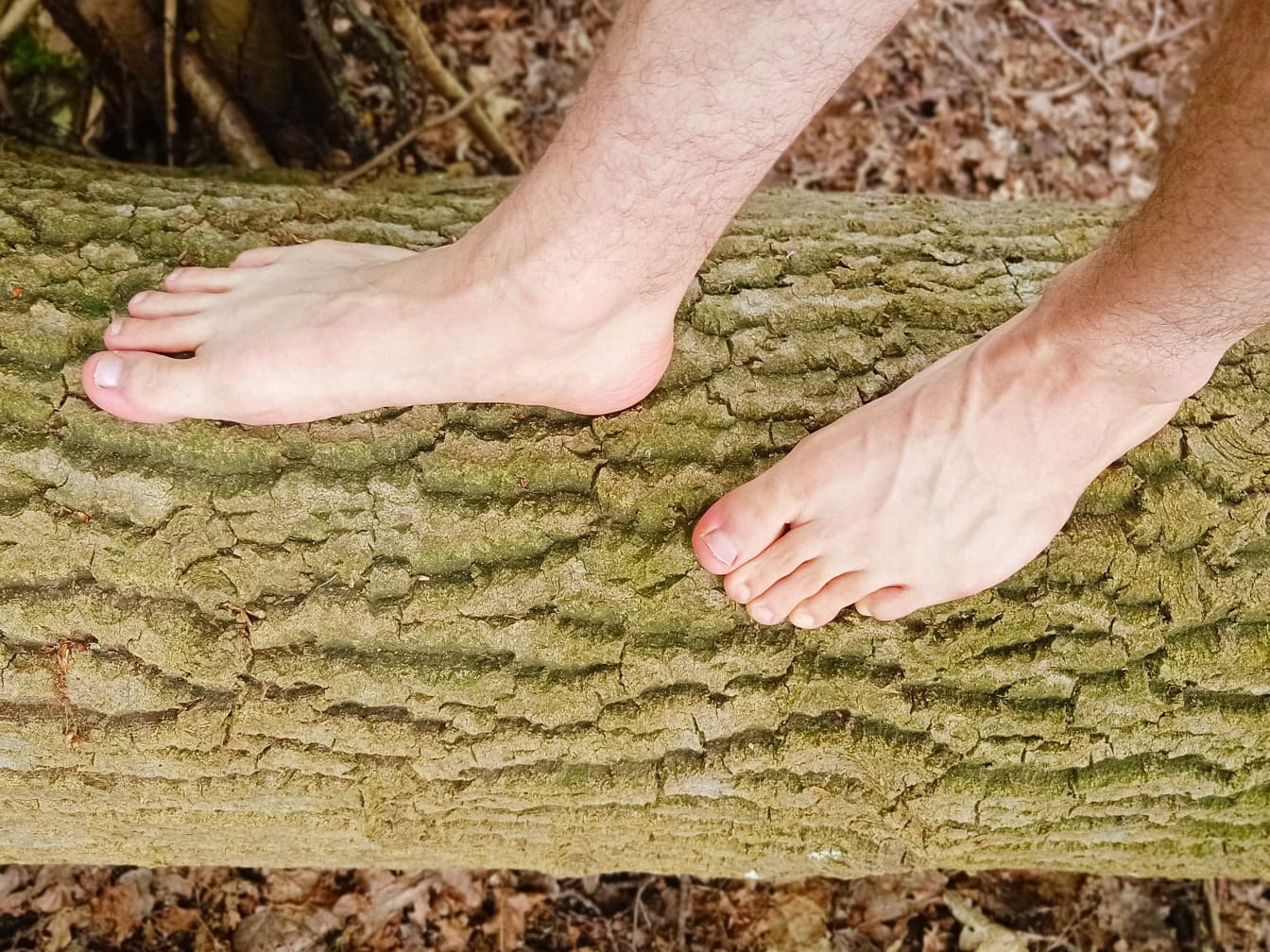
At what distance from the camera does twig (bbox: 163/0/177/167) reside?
197cm

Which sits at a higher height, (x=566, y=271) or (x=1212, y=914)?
(x=566, y=271)

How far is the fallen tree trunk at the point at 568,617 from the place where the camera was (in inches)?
51.3

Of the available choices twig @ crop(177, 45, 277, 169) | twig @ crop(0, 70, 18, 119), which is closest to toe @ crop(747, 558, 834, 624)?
twig @ crop(177, 45, 277, 169)

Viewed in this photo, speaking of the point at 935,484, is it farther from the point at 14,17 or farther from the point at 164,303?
the point at 14,17

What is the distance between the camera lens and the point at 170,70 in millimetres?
2041

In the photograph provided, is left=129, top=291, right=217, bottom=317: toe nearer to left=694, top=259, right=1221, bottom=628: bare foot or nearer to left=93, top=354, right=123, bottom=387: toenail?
left=93, top=354, right=123, bottom=387: toenail

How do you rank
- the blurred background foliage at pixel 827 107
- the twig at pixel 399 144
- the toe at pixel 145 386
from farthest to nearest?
1. the blurred background foliage at pixel 827 107
2. the twig at pixel 399 144
3. the toe at pixel 145 386

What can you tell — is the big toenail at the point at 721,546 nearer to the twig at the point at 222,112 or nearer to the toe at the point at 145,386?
the toe at the point at 145,386

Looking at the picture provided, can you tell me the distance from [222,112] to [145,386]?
3.44 feet

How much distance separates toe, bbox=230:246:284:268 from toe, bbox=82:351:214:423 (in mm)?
238

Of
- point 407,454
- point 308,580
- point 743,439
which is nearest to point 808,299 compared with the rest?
point 743,439

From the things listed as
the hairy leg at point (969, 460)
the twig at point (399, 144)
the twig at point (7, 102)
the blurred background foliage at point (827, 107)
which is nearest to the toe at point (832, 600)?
the hairy leg at point (969, 460)

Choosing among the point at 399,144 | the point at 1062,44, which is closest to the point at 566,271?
the point at 399,144

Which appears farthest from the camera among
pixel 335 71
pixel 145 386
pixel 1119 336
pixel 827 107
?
pixel 827 107
